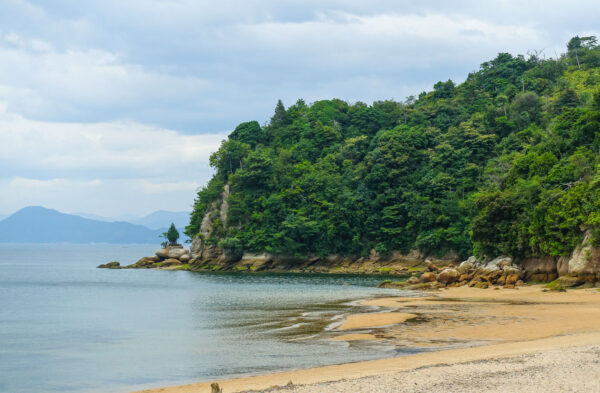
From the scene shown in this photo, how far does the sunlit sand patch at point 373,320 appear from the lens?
87.0 feet

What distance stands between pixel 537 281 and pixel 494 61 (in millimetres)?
78369

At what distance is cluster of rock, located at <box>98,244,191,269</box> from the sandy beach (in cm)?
6153

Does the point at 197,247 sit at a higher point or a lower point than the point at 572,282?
higher

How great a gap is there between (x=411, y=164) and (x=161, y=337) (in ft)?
209

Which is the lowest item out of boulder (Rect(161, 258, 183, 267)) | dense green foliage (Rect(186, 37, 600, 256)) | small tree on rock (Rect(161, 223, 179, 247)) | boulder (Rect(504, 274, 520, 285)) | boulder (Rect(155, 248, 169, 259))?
boulder (Rect(504, 274, 520, 285))

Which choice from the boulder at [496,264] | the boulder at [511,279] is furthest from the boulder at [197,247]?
the boulder at [511,279]

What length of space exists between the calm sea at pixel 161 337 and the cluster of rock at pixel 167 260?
40.9 meters

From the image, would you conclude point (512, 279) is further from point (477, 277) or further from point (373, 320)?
point (373, 320)

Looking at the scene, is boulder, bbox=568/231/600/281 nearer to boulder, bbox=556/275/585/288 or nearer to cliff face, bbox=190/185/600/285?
boulder, bbox=556/275/585/288

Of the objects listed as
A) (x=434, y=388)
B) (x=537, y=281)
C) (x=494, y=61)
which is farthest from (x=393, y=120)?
(x=434, y=388)

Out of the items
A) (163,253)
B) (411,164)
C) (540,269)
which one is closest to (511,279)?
(540,269)

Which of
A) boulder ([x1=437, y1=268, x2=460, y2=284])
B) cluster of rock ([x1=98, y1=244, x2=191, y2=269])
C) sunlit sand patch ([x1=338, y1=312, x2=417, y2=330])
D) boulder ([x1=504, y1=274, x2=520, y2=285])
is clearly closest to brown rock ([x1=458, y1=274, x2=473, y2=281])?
boulder ([x1=437, y1=268, x2=460, y2=284])

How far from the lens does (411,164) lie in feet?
276

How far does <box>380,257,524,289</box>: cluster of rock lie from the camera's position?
150ft
